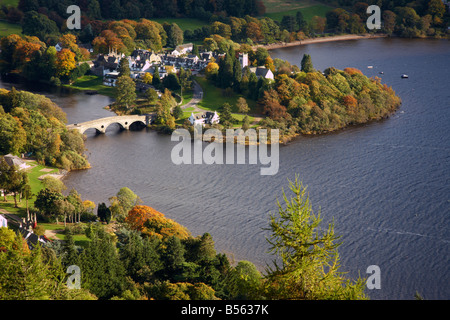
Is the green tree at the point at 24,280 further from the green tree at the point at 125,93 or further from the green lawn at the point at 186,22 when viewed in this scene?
the green lawn at the point at 186,22

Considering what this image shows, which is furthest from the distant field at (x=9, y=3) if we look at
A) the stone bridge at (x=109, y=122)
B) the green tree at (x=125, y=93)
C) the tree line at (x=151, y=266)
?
the tree line at (x=151, y=266)

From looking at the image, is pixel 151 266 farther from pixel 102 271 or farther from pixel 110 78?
pixel 110 78

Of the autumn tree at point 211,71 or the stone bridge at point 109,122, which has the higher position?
the autumn tree at point 211,71

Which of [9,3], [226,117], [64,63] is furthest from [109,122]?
[9,3]

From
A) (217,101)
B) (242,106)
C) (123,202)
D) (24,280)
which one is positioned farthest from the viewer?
(217,101)

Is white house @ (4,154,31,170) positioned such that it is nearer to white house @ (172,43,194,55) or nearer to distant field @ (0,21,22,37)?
white house @ (172,43,194,55)

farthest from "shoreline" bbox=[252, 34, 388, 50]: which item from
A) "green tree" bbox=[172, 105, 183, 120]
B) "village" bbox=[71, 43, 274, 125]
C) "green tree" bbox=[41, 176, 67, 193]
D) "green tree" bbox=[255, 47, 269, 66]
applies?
"green tree" bbox=[41, 176, 67, 193]
